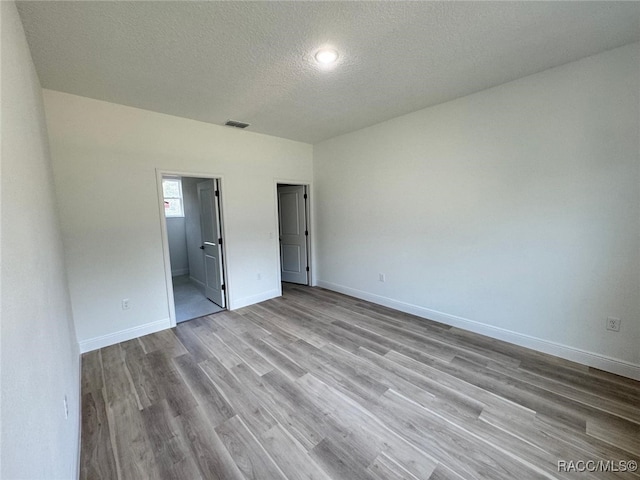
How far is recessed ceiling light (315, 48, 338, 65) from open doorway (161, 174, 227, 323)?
7.50 feet

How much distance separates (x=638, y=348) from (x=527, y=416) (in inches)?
50.2

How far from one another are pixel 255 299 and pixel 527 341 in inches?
142

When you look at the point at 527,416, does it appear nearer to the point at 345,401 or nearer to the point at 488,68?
the point at 345,401

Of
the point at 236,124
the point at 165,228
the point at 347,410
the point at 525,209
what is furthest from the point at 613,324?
the point at 165,228

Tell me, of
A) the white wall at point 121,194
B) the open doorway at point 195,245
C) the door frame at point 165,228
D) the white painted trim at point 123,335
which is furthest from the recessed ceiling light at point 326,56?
the white painted trim at point 123,335

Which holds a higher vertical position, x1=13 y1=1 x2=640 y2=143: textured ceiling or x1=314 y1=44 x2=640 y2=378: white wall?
x1=13 y1=1 x2=640 y2=143: textured ceiling

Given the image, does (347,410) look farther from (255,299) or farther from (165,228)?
(165,228)

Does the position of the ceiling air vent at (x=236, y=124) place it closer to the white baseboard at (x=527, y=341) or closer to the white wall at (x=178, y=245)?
the white baseboard at (x=527, y=341)

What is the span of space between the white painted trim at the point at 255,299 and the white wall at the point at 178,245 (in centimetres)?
287

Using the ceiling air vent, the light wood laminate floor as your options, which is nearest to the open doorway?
the ceiling air vent

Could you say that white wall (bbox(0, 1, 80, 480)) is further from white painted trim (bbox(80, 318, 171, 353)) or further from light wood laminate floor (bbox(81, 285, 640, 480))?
white painted trim (bbox(80, 318, 171, 353))

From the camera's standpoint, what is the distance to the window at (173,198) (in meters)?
6.11

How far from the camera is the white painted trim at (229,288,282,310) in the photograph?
13.1 feet

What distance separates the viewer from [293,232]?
5270 millimetres
